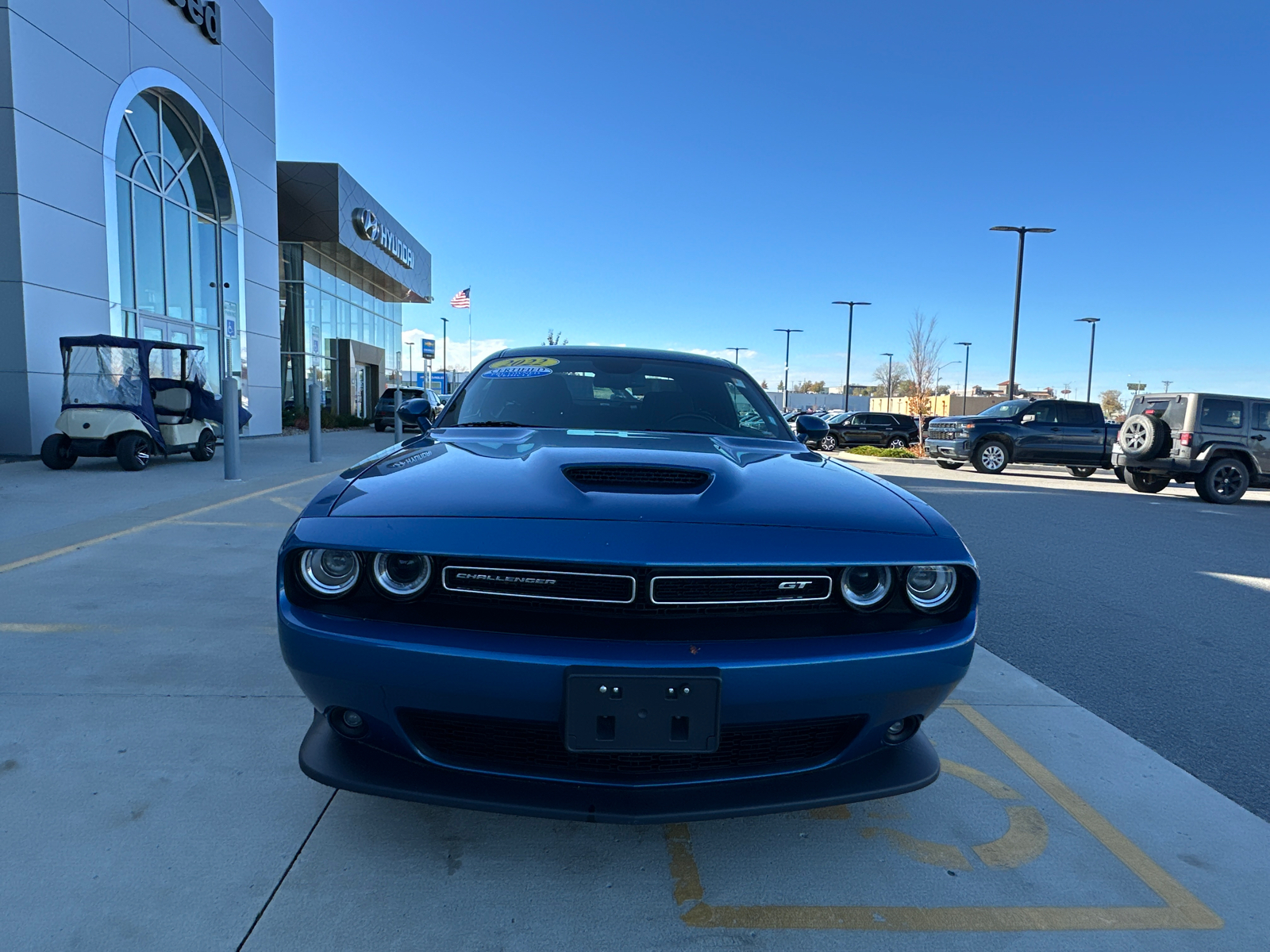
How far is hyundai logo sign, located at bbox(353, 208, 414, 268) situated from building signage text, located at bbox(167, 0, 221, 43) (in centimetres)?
943

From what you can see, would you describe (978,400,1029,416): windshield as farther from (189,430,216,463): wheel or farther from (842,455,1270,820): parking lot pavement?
(189,430,216,463): wheel

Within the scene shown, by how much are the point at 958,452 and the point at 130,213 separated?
665 inches

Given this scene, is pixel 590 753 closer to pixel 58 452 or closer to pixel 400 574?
pixel 400 574

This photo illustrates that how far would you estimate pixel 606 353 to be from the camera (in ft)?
11.7

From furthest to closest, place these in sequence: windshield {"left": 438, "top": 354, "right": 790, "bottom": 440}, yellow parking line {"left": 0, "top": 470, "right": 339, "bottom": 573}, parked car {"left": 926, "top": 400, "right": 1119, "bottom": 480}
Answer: parked car {"left": 926, "top": 400, "right": 1119, "bottom": 480}
yellow parking line {"left": 0, "top": 470, "right": 339, "bottom": 573}
windshield {"left": 438, "top": 354, "right": 790, "bottom": 440}

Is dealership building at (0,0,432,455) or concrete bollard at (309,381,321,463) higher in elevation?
dealership building at (0,0,432,455)

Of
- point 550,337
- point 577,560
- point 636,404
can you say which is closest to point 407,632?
point 577,560

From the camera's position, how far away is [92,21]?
1219 centimetres

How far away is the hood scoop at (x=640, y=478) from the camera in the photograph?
1.99 m

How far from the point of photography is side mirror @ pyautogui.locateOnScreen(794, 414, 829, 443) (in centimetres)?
349

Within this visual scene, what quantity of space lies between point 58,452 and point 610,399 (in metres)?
10.1

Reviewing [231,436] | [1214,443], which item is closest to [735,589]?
[231,436]

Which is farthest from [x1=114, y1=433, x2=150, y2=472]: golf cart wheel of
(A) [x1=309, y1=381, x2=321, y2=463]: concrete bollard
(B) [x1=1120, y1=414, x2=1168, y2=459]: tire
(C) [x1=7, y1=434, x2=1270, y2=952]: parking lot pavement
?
(B) [x1=1120, y1=414, x2=1168, y2=459]: tire

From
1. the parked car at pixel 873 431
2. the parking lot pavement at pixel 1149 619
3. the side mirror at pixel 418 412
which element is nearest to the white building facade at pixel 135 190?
the side mirror at pixel 418 412
